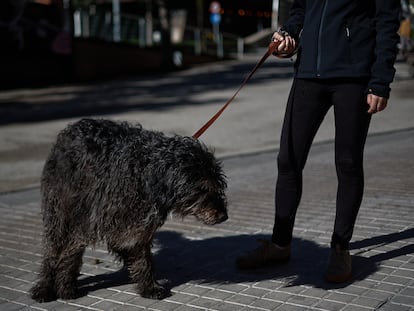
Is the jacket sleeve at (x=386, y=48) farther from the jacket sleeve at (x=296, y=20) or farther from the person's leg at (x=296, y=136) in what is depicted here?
the jacket sleeve at (x=296, y=20)

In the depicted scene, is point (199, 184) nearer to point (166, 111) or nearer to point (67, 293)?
point (67, 293)

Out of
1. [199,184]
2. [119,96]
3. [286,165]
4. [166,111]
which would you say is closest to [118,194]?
[199,184]

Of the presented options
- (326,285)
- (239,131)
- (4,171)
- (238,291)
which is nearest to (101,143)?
(238,291)

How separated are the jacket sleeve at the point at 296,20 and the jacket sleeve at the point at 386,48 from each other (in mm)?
643

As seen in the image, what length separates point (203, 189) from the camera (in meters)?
3.57

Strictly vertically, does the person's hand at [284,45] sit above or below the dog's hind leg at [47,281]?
above

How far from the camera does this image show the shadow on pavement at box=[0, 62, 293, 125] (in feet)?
53.2

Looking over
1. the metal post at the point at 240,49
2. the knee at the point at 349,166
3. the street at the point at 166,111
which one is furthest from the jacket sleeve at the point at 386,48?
the metal post at the point at 240,49

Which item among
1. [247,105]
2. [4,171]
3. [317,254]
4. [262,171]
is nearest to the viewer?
[317,254]

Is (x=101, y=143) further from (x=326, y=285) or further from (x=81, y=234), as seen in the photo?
(x=326, y=285)

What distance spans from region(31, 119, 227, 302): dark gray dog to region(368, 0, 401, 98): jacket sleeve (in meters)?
1.13

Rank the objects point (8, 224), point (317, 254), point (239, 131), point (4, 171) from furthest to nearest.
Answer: point (239, 131) → point (4, 171) → point (8, 224) → point (317, 254)

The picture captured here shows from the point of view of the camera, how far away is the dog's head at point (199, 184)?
3529 mm

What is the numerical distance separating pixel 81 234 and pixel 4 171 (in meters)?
5.61
